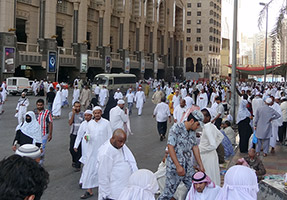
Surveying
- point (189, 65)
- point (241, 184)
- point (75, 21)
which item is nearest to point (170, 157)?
point (241, 184)

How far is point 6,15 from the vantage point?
30734 millimetres

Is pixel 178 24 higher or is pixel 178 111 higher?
pixel 178 24

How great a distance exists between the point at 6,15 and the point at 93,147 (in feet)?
88.4

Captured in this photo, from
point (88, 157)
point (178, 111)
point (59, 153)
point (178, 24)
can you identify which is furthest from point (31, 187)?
point (178, 24)

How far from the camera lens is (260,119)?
32.8ft

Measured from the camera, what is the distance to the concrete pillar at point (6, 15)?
30.7 metres

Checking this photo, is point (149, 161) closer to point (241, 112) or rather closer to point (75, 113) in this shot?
point (75, 113)

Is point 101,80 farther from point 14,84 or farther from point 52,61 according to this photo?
point 14,84

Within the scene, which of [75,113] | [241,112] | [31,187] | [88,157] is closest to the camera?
[31,187]

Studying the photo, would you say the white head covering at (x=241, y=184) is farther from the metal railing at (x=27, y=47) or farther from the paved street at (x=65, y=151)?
the metal railing at (x=27, y=47)

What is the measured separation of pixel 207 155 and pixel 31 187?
4374mm

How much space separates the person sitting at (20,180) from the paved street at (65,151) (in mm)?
4505

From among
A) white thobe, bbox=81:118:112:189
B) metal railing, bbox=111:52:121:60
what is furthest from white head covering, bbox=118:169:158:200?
metal railing, bbox=111:52:121:60

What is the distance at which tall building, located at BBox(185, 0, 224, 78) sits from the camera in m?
98.1
